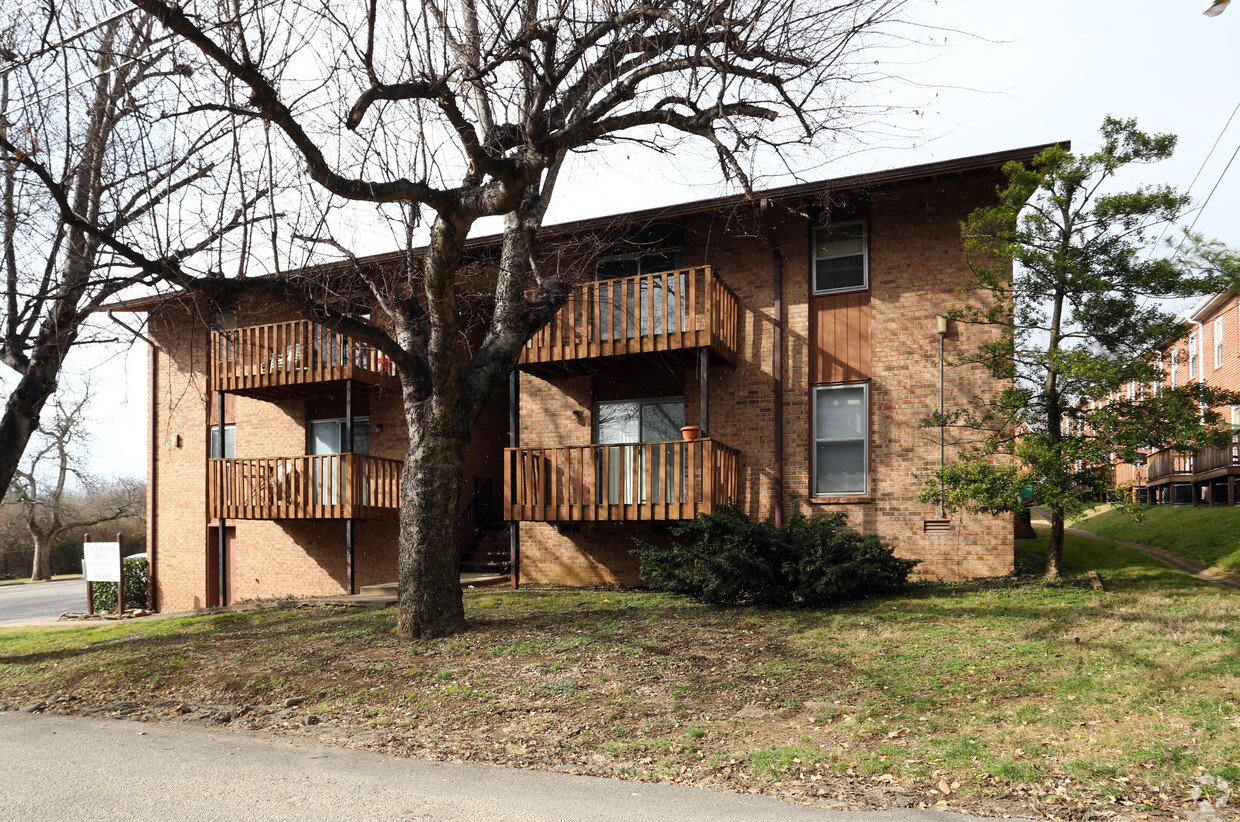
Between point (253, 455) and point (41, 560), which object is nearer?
point (253, 455)

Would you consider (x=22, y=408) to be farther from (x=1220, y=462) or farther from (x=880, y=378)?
(x=1220, y=462)

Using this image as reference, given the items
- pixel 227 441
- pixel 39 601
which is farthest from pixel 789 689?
pixel 39 601

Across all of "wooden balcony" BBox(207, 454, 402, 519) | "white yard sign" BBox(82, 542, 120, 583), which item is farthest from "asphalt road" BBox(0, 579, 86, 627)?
"wooden balcony" BBox(207, 454, 402, 519)

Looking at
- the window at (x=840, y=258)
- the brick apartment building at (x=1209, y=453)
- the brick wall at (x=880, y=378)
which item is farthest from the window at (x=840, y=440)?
the brick apartment building at (x=1209, y=453)

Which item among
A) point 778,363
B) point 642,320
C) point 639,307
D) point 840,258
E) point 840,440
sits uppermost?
point 840,258

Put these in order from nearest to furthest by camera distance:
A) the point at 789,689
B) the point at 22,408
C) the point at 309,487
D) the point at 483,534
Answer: the point at 789,689 → the point at 22,408 → the point at 309,487 → the point at 483,534

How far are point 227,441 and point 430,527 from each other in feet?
42.5

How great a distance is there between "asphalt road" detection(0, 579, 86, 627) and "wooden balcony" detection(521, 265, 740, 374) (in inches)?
686

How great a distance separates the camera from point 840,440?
14.3 metres

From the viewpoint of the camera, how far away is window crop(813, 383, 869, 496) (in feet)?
46.6

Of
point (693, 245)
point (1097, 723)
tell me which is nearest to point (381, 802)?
point (1097, 723)

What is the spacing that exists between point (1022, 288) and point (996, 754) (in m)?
8.10

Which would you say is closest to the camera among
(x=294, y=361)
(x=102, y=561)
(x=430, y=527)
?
(x=430, y=527)

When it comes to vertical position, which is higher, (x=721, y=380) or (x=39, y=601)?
(x=721, y=380)
